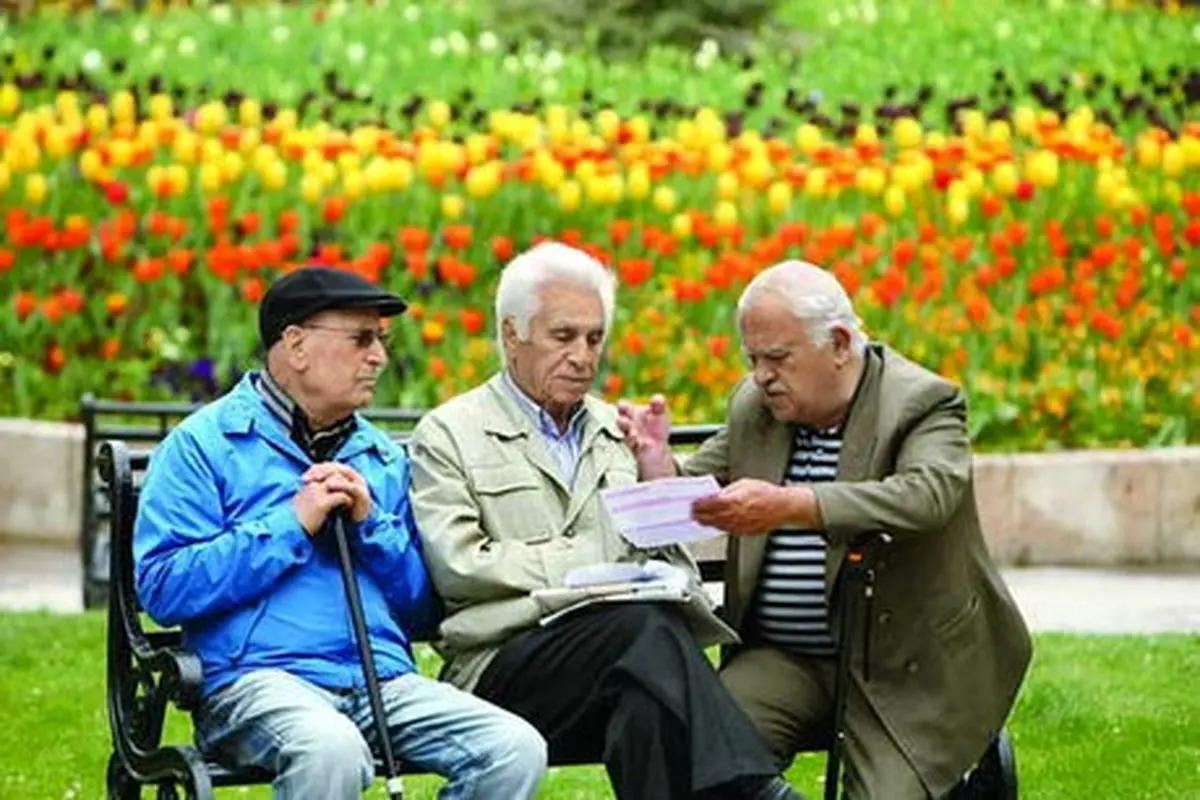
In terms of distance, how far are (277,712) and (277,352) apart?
0.70m

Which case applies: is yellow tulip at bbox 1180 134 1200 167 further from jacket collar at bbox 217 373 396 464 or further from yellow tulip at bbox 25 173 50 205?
jacket collar at bbox 217 373 396 464

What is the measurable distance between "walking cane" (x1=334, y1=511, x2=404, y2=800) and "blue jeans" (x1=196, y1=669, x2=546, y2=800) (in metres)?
0.04

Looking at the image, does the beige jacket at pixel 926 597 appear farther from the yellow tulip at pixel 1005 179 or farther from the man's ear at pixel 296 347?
the yellow tulip at pixel 1005 179

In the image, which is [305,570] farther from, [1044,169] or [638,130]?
[638,130]

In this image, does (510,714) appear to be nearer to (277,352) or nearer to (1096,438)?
(277,352)

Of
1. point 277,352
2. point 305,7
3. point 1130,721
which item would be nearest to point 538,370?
point 277,352

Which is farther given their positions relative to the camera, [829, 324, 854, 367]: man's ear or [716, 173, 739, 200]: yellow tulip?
[716, 173, 739, 200]: yellow tulip

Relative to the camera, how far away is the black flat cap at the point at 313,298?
20.5 ft

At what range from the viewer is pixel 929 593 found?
638 centimetres

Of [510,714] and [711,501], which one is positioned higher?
[711,501]

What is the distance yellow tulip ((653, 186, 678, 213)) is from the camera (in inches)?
476

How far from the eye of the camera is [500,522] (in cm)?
633

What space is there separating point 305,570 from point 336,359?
0.38 m

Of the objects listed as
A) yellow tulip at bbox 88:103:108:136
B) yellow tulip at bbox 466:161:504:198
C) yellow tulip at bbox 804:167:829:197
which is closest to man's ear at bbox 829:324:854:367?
yellow tulip at bbox 466:161:504:198
